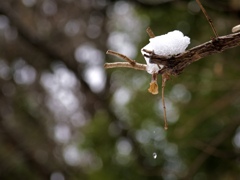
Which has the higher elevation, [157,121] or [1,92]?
[1,92]

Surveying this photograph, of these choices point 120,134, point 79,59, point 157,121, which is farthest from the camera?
point 79,59

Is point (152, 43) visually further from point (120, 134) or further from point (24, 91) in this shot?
point (24, 91)

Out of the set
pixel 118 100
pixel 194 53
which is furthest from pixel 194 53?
pixel 118 100

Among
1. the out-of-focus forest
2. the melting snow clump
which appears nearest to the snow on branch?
the melting snow clump

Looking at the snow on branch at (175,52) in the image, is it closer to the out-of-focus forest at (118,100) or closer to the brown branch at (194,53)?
the brown branch at (194,53)

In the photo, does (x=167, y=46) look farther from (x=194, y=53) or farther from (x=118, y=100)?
(x=118, y=100)

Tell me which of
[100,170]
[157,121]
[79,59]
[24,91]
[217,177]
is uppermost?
[79,59]

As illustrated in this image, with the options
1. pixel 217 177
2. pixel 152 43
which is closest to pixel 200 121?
pixel 217 177

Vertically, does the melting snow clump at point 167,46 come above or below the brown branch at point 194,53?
above

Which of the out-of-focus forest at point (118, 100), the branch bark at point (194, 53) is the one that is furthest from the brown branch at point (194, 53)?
the out-of-focus forest at point (118, 100)
